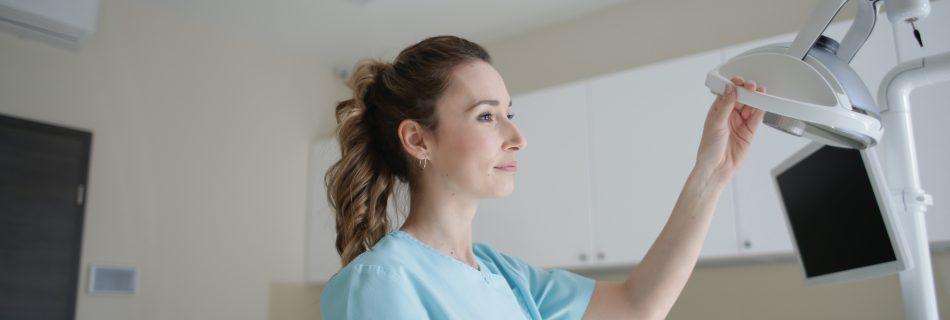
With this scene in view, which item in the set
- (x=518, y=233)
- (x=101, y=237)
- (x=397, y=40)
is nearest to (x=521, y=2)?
(x=397, y=40)

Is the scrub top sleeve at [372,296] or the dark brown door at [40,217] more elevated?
the dark brown door at [40,217]

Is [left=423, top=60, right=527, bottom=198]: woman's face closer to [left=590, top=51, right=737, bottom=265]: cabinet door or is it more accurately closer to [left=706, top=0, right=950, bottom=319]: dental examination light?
[left=706, top=0, right=950, bottom=319]: dental examination light

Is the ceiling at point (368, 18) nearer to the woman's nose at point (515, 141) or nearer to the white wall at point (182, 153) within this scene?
the white wall at point (182, 153)

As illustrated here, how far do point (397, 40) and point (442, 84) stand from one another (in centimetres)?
274

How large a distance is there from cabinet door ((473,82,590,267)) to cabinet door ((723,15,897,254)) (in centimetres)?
62

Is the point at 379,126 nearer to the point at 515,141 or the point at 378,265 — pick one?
the point at 515,141

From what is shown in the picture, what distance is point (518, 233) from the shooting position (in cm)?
320

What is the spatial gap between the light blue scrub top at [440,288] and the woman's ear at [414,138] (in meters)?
0.15

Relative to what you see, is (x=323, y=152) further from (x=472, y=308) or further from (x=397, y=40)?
(x=472, y=308)

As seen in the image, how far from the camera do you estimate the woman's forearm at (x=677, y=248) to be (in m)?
1.25

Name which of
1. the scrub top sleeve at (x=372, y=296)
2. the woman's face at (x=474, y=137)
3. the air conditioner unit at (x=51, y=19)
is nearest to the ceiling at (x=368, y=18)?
the air conditioner unit at (x=51, y=19)

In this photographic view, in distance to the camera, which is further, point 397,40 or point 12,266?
point 397,40

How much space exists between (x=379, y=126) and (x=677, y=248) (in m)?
0.57

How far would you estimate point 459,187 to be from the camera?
51.7 inches
